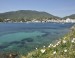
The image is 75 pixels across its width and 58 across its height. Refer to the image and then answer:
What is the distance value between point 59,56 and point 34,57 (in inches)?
109

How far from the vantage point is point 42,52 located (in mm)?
18547

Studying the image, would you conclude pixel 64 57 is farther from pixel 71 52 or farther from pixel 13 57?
pixel 13 57

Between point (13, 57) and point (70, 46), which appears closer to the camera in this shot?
point (70, 46)

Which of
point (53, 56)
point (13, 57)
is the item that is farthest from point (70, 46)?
point (13, 57)

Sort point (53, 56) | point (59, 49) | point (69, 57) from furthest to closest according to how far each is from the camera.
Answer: point (59, 49), point (53, 56), point (69, 57)

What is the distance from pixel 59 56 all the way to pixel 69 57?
0.83 meters

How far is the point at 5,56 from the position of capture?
19.0m

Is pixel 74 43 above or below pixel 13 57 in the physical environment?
above

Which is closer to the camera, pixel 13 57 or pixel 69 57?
pixel 69 57

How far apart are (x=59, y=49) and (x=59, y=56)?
Answer: 1.94 m

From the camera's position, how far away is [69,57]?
15.7 metres

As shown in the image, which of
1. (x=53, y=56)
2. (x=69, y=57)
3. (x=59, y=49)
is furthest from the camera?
(x=59, y=49)

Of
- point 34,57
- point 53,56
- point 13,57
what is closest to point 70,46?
point 53,56

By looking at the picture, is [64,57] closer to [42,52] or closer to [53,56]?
[53,56]
